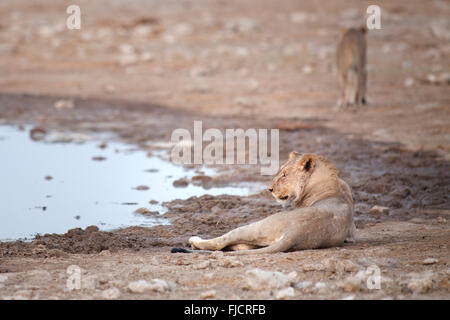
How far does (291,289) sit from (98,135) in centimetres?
830

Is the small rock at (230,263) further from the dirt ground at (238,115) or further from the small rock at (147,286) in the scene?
the small rock at (147,286)

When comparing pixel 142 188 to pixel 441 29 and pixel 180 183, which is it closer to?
pixel 180 183

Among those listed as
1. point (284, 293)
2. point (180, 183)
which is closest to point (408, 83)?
point (180, 183)

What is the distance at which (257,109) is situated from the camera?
13844mm

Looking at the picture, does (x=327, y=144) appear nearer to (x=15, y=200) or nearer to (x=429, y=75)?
(x=15, y=200)

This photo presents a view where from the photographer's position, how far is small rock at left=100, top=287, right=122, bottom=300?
441 centimetres

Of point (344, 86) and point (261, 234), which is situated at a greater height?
point (344, 86)

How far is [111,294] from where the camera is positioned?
442 centimetres

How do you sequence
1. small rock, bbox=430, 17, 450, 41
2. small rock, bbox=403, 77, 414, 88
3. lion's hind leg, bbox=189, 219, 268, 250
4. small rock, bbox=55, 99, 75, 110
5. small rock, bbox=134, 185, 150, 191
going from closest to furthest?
lion's hind leg, bbox=189, 219, 268, 250 < small rock, bbox=134, 185, 150, 191 < small rock, bbox=55, 99, 75, 110 < small rock, bbox=403, 77, 414, 88 < small rock, bbox=430, 17, 450, 41

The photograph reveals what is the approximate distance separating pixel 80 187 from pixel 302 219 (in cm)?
432

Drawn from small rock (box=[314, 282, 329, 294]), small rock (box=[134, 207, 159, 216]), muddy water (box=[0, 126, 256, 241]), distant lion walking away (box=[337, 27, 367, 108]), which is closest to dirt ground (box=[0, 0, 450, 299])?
small rock (box=[314, 282, 329, 294])

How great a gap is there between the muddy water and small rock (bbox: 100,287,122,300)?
253 centimetres

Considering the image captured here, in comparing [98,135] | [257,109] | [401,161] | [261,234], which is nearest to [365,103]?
[257,109]

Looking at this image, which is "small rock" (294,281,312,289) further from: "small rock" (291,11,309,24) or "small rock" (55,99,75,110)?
"small rock" (291,11,309,24)
